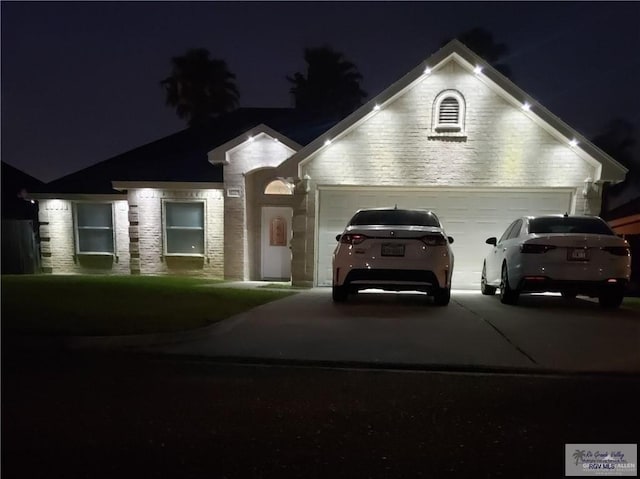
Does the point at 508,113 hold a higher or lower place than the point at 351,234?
higher

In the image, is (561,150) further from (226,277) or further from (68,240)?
(68,240)

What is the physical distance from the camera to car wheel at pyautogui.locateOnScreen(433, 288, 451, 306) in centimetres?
767

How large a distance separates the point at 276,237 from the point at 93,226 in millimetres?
5851

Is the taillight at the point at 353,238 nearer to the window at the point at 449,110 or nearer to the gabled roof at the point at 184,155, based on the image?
the window at the point at 449,110

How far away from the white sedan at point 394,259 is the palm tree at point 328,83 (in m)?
32.2

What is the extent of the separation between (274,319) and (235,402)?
3.05 m

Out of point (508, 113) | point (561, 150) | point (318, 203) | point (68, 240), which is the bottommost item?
point (68, 240)

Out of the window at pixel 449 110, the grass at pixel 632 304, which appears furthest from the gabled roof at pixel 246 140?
the grass at pixel 632 304

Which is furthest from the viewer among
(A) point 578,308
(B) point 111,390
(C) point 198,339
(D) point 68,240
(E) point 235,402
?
(D) point 68,240

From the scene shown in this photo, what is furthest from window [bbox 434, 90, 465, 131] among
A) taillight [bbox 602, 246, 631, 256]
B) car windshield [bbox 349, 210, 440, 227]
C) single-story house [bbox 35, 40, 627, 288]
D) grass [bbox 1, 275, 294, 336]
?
grass [bbox 1, 275, 294, 336]

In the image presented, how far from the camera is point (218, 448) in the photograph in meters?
2.89

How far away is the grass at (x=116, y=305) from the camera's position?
5.86 meters

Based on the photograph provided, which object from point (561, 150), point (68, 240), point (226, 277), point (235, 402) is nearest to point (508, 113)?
point (561, 150)

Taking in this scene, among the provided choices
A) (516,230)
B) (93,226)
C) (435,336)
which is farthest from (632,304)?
(93,226)
